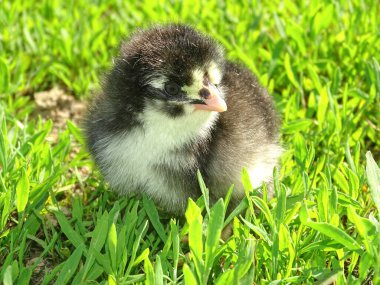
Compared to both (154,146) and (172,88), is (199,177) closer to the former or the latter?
(154,146)

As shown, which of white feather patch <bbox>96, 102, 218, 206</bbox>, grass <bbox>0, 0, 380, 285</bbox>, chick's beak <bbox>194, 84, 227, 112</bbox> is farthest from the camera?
white feather patch <bbox>96, 102, 218, 206</bbox>

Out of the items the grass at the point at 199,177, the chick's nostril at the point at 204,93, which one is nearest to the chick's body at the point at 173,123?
the chick's nostril at the point at 204,93

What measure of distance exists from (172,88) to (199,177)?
0.41 meters

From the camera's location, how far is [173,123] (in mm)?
3158

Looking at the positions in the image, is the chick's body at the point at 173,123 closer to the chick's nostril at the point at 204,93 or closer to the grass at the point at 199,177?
the chick's nostril at the point at 204,93

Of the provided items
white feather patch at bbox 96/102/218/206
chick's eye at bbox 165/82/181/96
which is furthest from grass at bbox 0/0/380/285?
chick's eye at bbox 165/82/181/96

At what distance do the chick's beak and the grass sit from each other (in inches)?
13.2

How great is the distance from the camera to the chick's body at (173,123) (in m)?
3.09

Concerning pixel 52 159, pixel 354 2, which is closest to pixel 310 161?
pixel 52 159

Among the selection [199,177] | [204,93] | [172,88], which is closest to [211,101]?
[204,93]

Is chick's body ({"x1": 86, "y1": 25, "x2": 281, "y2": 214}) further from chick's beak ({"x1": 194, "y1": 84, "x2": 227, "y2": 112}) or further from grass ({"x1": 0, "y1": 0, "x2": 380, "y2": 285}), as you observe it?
grass ({"x1": 0, "y1": 0, "x2": 380, "y2": 285})

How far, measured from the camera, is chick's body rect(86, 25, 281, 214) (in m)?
3.09

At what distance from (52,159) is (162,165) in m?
0.80

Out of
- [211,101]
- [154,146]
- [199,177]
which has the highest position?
[211,101]
